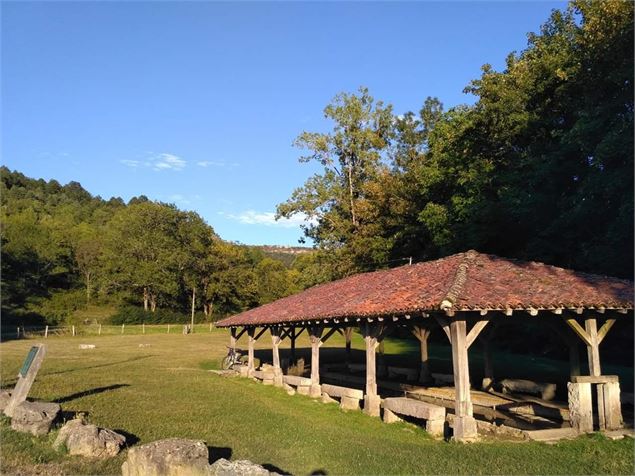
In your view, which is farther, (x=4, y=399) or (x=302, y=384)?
(x=302, y=384)

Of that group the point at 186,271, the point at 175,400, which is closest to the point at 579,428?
the point at 175,400

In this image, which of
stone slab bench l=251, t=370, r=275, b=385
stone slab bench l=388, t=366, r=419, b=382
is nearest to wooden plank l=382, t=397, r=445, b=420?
stone slab bench l=251, t=370, r=275, b=385

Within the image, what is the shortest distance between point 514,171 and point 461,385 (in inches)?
680

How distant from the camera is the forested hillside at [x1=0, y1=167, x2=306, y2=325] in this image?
2662 inches

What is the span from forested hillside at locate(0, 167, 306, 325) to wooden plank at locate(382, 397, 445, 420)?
173 feet

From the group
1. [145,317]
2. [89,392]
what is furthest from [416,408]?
[145,317]

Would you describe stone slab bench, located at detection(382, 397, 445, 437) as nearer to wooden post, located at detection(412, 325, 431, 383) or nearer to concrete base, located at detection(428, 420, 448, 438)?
concrete base, located at detection(428, 420, 448, 438)

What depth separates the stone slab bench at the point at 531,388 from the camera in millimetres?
15844

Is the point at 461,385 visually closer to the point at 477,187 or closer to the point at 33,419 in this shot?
the point at 33,419

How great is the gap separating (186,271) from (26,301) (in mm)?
19091

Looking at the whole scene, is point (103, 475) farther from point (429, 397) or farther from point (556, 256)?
point (556, 256)

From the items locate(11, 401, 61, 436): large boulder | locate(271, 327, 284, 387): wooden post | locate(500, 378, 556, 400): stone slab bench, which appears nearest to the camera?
locate(11, 401, 61, 436): large boulder

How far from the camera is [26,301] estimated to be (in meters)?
64.5

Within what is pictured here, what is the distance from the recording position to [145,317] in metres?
59.7
